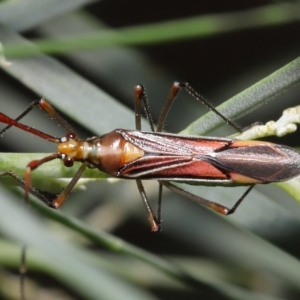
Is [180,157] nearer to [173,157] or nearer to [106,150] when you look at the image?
[173,157]

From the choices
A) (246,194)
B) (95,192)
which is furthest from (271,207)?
(95,192)

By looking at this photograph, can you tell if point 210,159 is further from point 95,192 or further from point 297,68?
point 95,192

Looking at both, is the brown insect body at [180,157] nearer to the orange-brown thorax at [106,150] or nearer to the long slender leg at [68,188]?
the orange-brown thorax at [106,150]

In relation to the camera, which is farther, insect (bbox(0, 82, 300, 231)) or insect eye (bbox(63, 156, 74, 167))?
insect (bbox(0, 82, 300, 231))

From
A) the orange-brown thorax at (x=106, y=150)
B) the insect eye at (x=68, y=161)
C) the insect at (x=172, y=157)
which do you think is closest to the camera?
the insect eye at (x=68, y=161)

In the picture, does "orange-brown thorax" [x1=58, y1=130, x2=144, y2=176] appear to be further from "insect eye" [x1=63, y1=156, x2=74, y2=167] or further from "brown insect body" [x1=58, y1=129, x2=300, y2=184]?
"insect eye" [x1=63, y1=156, x2=74, y2=167]

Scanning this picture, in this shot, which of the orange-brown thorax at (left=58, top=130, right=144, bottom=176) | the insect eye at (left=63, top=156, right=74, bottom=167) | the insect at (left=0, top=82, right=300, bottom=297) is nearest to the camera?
the insect eye at (left=63, top=156, right=74, bottom=167)

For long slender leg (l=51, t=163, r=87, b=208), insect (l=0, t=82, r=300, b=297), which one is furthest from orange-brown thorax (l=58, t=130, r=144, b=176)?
long slender leg (l=51, t=163, r=87, b=208)

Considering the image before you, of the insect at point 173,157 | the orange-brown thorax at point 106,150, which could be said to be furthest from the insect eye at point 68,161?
the orange-brown thorax at point 106,150

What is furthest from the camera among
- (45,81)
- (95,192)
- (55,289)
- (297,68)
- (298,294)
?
(55,289)

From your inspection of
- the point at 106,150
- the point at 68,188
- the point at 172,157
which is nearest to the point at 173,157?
the point at 172,157

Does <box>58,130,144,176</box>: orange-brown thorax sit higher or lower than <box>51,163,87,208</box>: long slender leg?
higher
